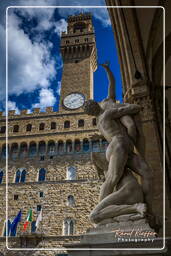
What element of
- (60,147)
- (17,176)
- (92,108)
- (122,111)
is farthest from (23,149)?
(122,111)

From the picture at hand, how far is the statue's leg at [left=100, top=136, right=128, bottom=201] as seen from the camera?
2920 millimetres

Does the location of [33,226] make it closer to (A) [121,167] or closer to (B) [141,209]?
(A) [121,167]

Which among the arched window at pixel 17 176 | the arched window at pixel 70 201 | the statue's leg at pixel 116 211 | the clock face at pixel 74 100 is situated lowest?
the arched window at pixel 70 201

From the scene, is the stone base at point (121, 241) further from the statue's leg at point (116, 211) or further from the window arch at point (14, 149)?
the window arch at point (14, 149)

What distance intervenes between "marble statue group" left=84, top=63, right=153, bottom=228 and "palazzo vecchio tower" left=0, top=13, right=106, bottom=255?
15657 millimetres

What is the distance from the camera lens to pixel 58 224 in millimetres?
18172

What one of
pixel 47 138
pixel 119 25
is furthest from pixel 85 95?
pixel 119 25

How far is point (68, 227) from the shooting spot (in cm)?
1805

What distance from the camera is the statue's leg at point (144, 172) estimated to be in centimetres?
284

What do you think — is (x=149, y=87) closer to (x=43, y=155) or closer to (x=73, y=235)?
(x=73, y=235)

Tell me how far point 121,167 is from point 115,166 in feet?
0.23

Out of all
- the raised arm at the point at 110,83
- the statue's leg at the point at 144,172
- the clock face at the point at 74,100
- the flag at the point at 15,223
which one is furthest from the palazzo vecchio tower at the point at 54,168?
the statue's leg at the point at 144,172

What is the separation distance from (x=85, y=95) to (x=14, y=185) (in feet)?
32.7

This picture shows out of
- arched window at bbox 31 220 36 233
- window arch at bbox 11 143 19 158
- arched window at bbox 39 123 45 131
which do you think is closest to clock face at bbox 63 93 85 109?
arched window at bbox 39 123 45 131
